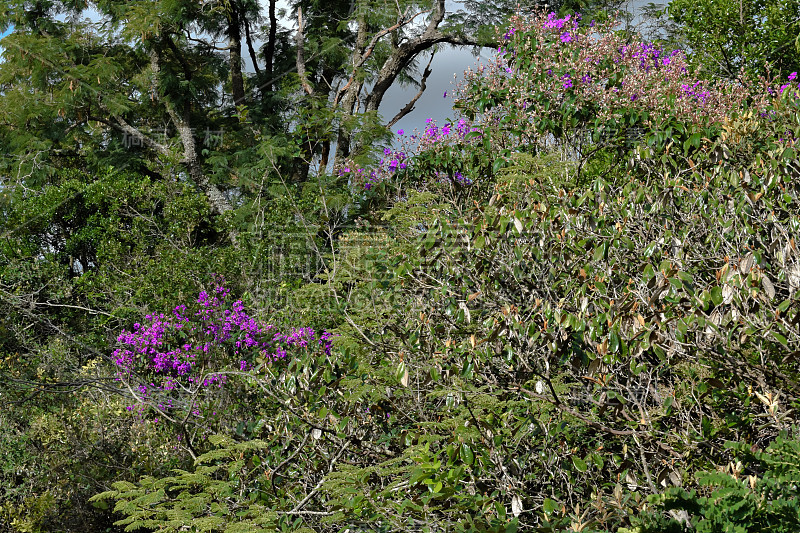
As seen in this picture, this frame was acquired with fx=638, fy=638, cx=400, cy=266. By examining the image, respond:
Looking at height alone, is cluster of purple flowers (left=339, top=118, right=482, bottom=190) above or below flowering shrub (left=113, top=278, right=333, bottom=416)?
above

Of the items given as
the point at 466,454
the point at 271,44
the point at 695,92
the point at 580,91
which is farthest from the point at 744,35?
the point at 271,44

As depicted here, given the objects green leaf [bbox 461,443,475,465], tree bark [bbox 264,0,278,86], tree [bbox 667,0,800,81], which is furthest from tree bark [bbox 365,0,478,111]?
green leaf [bbox 461,443,475,465]

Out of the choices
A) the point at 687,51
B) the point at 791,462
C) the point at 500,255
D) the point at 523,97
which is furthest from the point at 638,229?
the point at 687,51

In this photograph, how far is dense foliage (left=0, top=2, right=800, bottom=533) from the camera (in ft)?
9.20

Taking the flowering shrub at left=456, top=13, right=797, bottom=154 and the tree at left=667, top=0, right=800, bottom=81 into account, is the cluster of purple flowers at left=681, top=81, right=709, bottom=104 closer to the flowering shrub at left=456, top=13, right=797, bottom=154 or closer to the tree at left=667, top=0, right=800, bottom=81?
the flowering shrub at left=456, top=13, right=797, bottom=154

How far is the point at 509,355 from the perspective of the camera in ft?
9.68

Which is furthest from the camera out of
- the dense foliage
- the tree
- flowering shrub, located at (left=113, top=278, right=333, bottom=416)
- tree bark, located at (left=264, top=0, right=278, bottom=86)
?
tree bark, located at (left=264, top=0, right=278, bottom=86)

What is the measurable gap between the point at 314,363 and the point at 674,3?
9161 millimetres

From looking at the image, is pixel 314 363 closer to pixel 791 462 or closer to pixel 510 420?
pixel 510 420

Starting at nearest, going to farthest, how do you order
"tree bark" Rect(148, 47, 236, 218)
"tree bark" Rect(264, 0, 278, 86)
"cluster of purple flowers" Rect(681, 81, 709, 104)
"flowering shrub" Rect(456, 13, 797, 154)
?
"flowering shrub" Rect(456, 13, 797, 154) → "cluster of purple flowers" Rect(681, 81, 709, 104) → "tree bark" Rect(148, 47, 236, 218) → "tree bark" Rect(264, 0, 278, 86)

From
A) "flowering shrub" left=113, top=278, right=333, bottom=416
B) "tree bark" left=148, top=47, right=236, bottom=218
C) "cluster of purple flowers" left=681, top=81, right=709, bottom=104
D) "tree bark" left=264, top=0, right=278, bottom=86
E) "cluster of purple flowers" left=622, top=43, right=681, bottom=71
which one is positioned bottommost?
"flowering shrub" left=113, top=278, right=333, bottom=416

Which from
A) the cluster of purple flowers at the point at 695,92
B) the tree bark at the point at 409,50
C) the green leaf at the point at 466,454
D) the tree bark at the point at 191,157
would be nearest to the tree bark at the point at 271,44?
the tree bark at the point at 191,157

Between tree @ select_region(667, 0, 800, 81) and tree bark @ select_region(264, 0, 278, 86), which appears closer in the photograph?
tree @ select_region(667, 0, 800, 81)

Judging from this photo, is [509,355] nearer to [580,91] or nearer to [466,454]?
[466,454]
